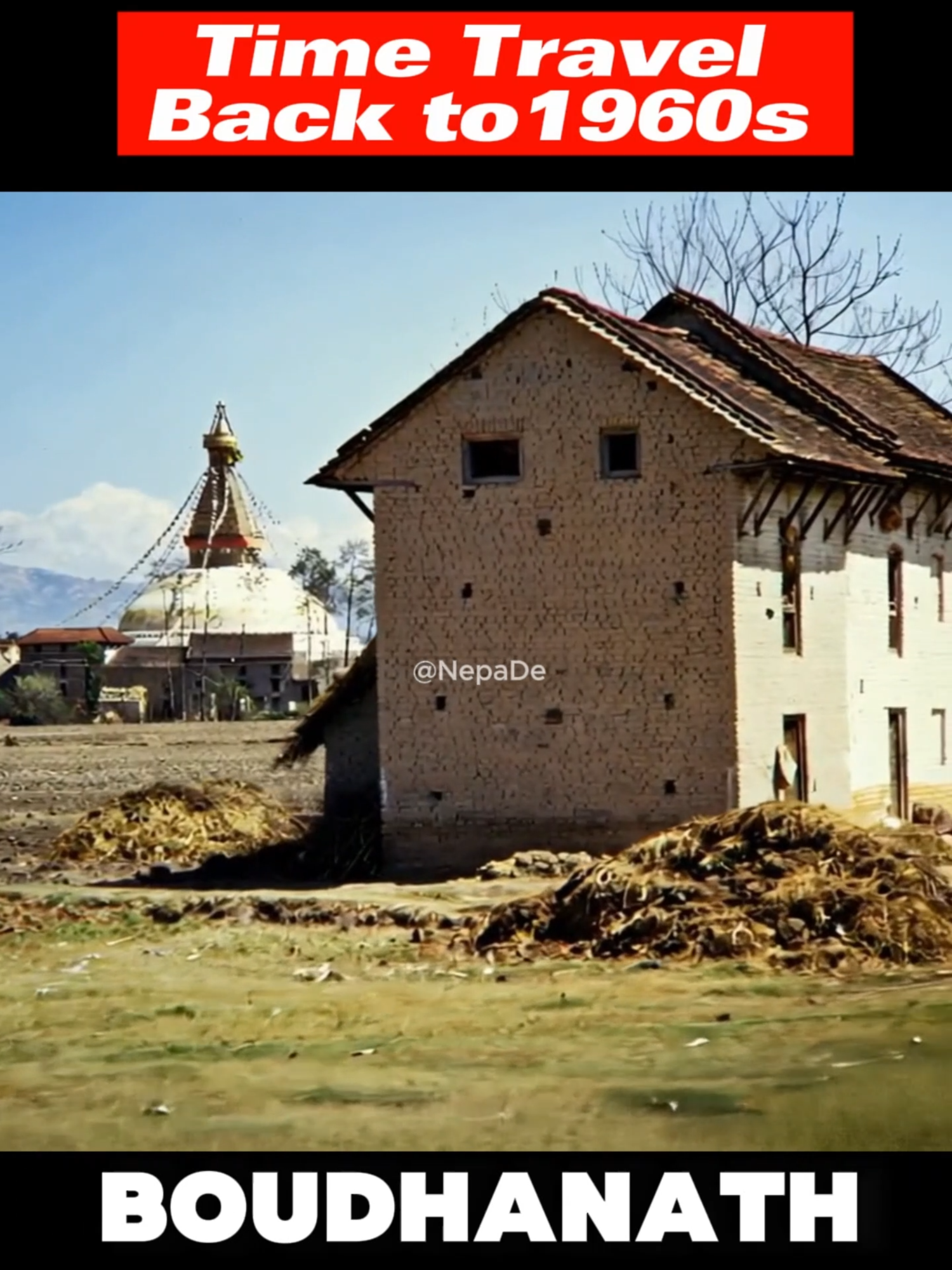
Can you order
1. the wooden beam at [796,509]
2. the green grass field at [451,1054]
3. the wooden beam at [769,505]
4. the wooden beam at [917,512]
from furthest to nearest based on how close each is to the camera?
the wooden beam at [917,512]
the wooden beam at [796,509]
the wooden beam at [769,505]
the green grass field at [451,1054]

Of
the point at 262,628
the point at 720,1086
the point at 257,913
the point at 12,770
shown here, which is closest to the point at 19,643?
the point at 262,628

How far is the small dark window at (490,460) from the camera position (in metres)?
27.2

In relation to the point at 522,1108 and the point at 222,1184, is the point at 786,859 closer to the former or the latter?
the point at 522,1108

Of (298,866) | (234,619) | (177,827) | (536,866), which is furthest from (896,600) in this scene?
(234,619)

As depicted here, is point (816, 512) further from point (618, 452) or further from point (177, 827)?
point (177, 827)

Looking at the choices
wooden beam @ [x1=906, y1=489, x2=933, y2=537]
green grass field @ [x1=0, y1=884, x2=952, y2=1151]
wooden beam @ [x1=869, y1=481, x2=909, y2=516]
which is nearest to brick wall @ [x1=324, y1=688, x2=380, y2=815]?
wooden beam @ [x1=869, y1=481, x2=909, y2=516]

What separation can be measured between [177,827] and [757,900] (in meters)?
13.1

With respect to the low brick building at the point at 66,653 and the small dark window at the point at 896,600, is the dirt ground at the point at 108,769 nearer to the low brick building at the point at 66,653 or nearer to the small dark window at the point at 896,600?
the small dark window at the point at 896,600

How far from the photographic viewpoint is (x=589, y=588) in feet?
87.2

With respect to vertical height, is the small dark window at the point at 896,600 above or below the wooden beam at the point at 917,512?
below

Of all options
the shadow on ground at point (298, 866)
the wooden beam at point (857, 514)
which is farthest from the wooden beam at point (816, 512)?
the shadow on ground at point (298, 866)

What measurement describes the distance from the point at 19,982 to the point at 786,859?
7850 mm

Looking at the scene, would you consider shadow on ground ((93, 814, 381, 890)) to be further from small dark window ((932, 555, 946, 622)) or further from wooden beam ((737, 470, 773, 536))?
small dark window ((932, 555, 946, 622))

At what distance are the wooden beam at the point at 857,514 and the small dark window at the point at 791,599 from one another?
6.22 ft
